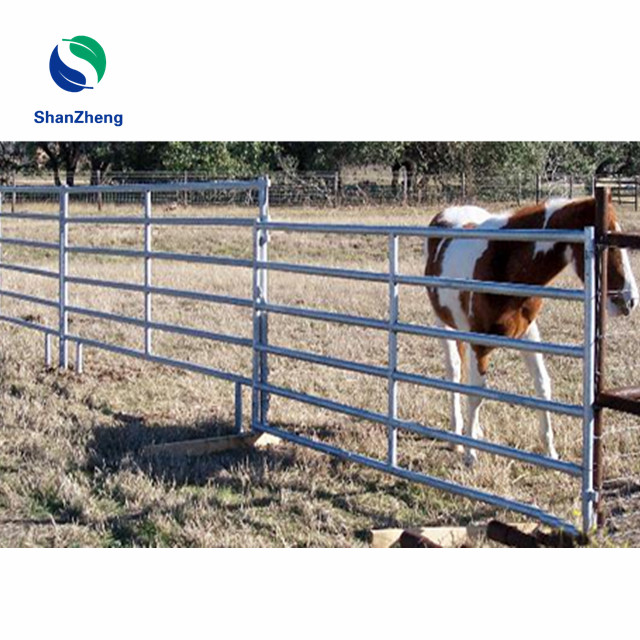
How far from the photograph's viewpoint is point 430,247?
26.8ft

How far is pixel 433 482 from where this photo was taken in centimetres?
593

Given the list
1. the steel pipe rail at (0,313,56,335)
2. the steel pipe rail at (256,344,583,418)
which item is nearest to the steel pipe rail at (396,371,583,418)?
the steel pipe rail at (256,344,583,418)

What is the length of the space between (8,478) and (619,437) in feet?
13.3

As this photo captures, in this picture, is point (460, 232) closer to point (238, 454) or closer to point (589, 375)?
point (589, 375)

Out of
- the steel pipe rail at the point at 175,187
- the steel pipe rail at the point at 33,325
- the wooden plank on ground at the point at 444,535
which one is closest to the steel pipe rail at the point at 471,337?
the wooden plank on ground at the point at 444,535

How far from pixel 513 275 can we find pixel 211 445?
244 cm

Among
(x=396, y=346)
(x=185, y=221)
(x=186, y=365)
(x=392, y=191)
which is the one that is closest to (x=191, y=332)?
(x=186, y=365)

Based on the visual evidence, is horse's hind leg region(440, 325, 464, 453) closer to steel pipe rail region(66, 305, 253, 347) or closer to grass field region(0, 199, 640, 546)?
grass field region(0, 199, 640, 546)

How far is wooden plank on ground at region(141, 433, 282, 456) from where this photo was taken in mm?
7000

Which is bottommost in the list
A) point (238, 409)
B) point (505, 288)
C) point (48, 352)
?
point (238, 409)

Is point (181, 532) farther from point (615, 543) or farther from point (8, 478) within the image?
point (615, 543)
